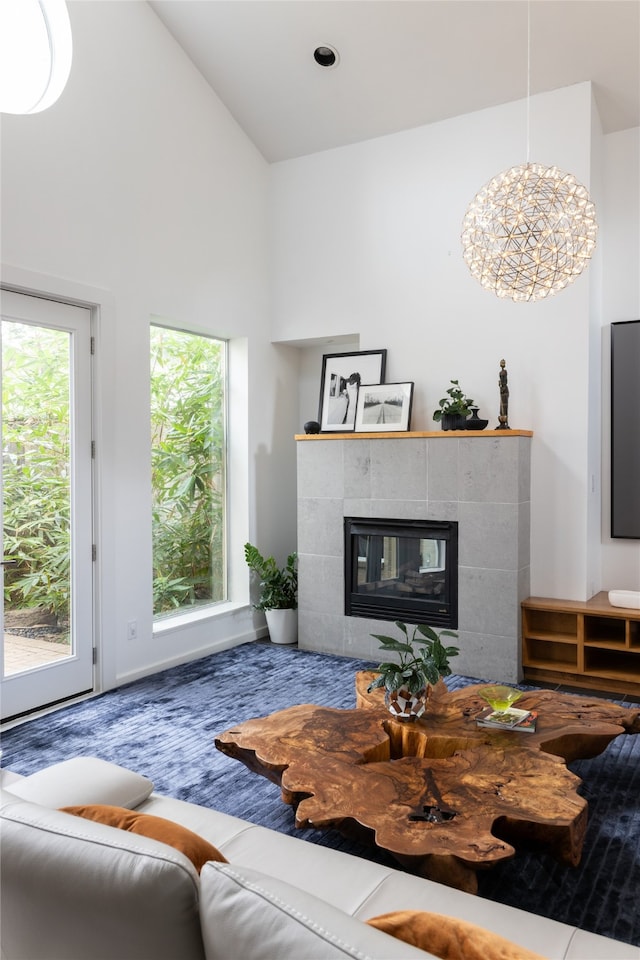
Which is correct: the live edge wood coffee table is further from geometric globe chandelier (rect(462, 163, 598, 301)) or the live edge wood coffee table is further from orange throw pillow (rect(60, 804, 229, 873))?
geometric globe chandelier (rect(462, 163, 598, 301))

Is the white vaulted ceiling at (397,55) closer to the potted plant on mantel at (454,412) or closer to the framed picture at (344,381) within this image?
the framed picture at (344,381)

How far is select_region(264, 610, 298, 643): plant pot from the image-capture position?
512 centimetres

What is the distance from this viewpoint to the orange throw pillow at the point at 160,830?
4.20ft

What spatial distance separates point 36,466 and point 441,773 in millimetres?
2562

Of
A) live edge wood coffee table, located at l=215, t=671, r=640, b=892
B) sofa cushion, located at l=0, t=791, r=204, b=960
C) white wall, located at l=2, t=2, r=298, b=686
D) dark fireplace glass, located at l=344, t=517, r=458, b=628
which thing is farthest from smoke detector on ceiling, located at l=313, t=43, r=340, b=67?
sofa cushion, located at l=0, t=791, r=204, b=960

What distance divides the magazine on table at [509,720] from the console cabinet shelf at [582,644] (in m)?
1.53

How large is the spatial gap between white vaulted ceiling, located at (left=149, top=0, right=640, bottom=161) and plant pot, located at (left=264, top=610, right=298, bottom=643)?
343cm

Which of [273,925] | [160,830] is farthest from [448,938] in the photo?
[160,830]

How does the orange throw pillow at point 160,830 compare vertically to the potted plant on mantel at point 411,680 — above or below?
above

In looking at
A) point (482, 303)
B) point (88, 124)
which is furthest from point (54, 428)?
point (482, 303)

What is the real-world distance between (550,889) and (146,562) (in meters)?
2.90

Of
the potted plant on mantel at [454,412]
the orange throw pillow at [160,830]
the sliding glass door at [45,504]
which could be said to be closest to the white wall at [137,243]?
the sliding glass door at [45,504]

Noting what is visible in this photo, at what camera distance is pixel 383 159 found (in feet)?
16.3

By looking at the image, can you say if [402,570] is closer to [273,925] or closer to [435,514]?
[435,514]
